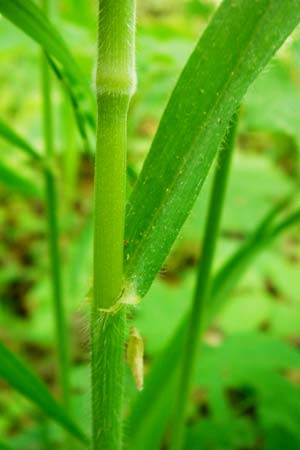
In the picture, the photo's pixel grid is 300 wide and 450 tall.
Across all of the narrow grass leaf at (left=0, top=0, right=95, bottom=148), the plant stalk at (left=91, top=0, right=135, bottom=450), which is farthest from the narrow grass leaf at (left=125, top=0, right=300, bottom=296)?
A: the narrow grass leaf at (left=0, top=0, right=95, bottom=148)

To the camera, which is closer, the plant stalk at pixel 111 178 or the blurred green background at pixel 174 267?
the plant stalk at pixel 111 178

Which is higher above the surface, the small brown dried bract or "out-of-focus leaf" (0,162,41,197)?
"out-of-focus leaf" (0,162,41,197)

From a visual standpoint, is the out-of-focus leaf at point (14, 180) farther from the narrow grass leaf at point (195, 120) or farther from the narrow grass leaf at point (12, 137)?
the narrow grass leaf at point (195, 120)

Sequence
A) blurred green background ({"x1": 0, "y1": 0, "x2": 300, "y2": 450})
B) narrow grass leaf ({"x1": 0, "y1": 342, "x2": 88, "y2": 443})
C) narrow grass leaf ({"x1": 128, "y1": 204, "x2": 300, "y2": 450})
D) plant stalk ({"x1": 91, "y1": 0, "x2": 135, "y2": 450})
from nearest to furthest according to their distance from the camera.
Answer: plant stalk ({"x1": 91, "y1": 0, "x2": 135, "y2": 450}), narrow grass leaf ({"x1": 0, "y1": 342, "x2": 88, "y2": 443}), narrow grass leaf ({"x1": 128, "y1": 204, "x2": 300, "y2": 450}), blurred green background ({"x1": 0, "y1": 0, "x2": 300, "y2": 450})

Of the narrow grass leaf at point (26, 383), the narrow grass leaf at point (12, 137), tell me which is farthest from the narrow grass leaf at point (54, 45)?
the narrow grass leaf at point (26, 383)

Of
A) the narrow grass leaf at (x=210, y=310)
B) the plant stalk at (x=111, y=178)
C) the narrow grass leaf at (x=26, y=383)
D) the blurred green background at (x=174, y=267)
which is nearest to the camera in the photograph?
the plant stalk at (x=111, y=178)

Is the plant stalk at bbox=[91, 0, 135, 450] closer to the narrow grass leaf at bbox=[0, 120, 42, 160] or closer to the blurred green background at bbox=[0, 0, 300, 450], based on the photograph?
the blurred green background at bbox=[0, 0, 300, 450]

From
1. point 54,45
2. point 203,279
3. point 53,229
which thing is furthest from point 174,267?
point 54,45
